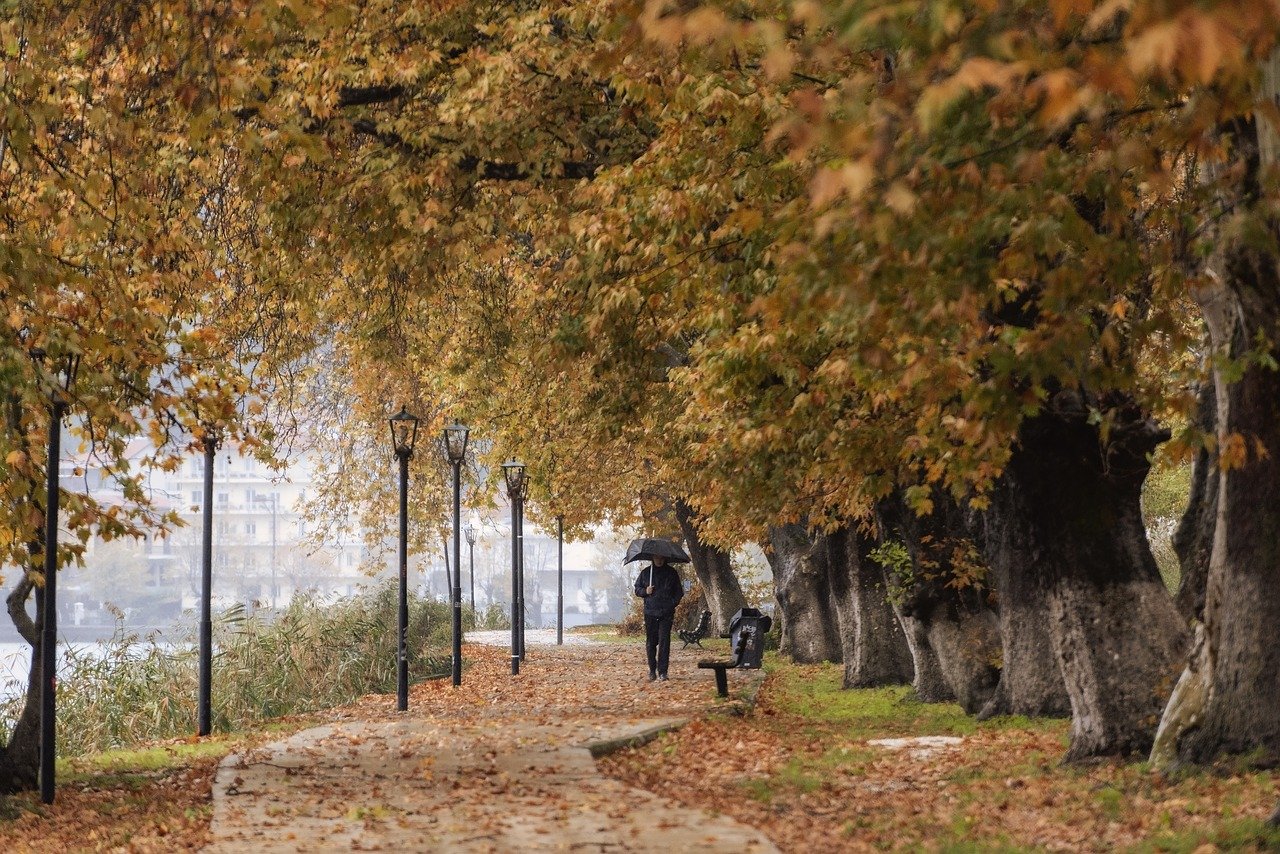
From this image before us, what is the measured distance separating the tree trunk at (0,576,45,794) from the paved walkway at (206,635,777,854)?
147 cm

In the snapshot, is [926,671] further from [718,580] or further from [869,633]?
[718,580]

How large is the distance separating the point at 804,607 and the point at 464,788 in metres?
17.1

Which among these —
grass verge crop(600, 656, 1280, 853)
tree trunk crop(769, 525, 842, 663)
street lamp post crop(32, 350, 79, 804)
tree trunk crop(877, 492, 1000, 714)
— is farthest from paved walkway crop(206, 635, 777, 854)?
tree trunk crop(769, 525, 842, 663)

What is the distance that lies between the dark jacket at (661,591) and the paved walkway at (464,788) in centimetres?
192

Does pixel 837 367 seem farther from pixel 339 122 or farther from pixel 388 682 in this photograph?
pixel 388 682

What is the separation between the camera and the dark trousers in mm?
21797

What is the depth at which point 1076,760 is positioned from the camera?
37.2 feet

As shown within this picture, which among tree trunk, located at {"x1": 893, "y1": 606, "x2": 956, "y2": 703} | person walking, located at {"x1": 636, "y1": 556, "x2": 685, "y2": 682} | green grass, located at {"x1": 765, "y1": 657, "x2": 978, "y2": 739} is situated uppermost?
person walking, located at {"x1": 636, "y1": 556, "x2": 685, "y2": 682}

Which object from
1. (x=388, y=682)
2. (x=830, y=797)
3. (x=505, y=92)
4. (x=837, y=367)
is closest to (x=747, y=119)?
(x=837, y=367)

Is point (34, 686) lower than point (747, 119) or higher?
lower

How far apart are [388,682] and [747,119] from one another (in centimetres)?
1490

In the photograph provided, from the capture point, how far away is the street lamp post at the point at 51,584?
35.5 feet

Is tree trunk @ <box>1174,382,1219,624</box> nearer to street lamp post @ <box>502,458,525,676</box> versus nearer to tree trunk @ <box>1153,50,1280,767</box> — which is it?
tree trunk @ <box>1153,50,1280,767</box>

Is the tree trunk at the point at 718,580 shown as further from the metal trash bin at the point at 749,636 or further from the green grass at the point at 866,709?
the green grass at the point at 866,709
